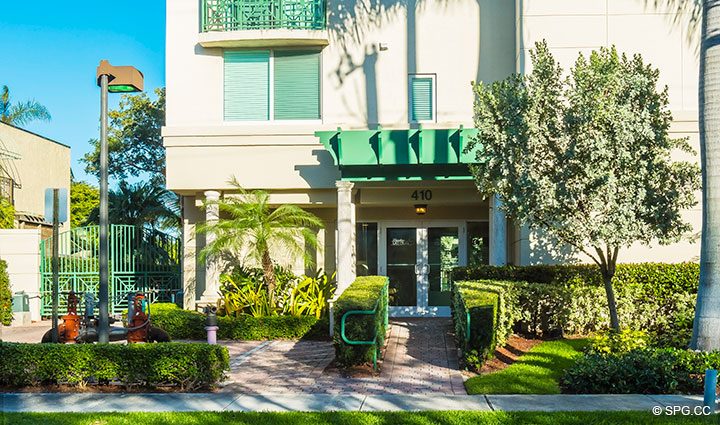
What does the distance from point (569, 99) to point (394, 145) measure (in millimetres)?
5484

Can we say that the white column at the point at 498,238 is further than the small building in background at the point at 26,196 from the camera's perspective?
No

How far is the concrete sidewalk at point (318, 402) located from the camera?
357 inches

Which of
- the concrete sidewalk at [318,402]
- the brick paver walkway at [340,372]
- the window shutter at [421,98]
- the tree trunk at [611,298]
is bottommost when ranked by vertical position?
the brick paver walkway at [340,372]

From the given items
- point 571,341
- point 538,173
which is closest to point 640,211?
point 538,173

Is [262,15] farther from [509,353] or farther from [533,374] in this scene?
[533,374]

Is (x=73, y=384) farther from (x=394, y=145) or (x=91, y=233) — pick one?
(x=91, y=233)

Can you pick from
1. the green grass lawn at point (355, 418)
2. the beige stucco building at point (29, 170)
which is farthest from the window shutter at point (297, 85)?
the beige stucco building at point (29, 170)

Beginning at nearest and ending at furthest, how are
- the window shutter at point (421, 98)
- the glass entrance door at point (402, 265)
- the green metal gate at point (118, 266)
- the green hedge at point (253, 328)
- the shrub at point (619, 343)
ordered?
the shrub at point (619, 343), the green hedge at point (253, 328), the window shutter at point (421, 98), the glass entrance door at point (402, 265), the green metal gate at point (118, 266)

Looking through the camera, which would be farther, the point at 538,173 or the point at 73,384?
the point at 538,173

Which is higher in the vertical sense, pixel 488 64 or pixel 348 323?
pixel 488 64

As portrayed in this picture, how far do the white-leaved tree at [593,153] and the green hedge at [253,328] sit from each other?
212 inches

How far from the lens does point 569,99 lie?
12.2 m

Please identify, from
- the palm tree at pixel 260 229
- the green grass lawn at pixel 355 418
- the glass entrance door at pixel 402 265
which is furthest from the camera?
the glass entrance door at pixel 402 265

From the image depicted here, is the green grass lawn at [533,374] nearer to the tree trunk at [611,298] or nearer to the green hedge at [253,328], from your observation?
the tree trunk at [611,298]
